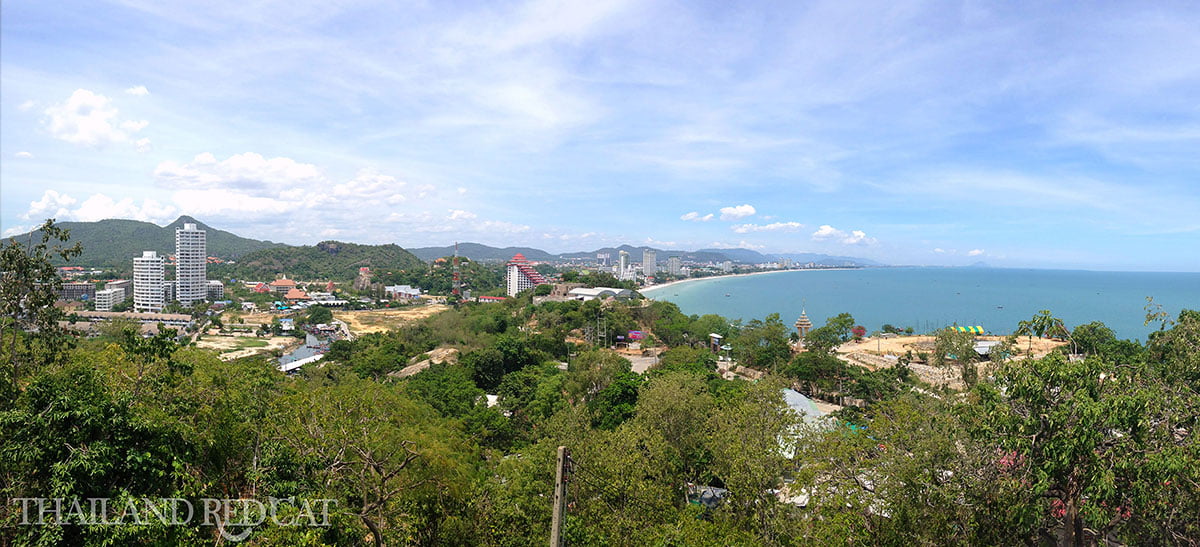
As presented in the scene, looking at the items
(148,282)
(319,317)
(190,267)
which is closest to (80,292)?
(148,282)

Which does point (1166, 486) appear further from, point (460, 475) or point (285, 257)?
point (285, 257)

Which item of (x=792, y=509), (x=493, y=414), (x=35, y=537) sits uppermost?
(x=35, y=537)

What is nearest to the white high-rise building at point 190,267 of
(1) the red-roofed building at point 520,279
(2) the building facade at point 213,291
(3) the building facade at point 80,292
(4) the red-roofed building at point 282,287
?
(2) the building facade at point 213,291

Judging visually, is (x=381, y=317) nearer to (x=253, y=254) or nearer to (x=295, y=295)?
(x=295, y=295)

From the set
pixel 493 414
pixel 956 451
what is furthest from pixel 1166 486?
pixel 493 414

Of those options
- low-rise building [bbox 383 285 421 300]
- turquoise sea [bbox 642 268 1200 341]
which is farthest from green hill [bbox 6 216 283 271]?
turquoise sea [bbox 642 268 1200 341]

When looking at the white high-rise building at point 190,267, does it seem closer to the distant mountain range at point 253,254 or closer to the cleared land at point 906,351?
the distant mountain range at point 253,254
